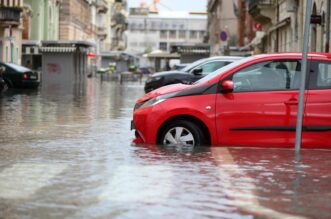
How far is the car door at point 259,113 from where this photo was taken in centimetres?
1098

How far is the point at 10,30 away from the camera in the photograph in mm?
53062

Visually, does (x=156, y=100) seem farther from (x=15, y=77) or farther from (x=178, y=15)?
(x=178, y=15)

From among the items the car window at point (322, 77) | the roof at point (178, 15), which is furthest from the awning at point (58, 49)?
the roof at point (178, 15)

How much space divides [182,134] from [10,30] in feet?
143

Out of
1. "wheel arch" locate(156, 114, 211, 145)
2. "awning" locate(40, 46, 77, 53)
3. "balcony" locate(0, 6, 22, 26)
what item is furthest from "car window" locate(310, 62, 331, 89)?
"awning" locate(40, 46, 77, 53)

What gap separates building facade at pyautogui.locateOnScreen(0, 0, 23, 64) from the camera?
49.7 m

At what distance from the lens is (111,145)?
11938 millimetres

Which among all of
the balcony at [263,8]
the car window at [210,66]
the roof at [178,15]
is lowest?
the car window at [210,66]

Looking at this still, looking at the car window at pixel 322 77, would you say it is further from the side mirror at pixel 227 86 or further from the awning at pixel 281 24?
the awning at pixel 281 24

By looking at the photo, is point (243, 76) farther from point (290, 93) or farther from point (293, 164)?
point (293, 164)

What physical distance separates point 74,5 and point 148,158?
247ft

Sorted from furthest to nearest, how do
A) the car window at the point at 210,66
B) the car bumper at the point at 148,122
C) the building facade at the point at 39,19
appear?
the building facade at the point at 39,19, the car window at the point at 210,66, the car bumper at the point at 148,122

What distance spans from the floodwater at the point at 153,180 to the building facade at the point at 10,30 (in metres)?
38.0

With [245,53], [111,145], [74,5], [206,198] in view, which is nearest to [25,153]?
[111,145]
